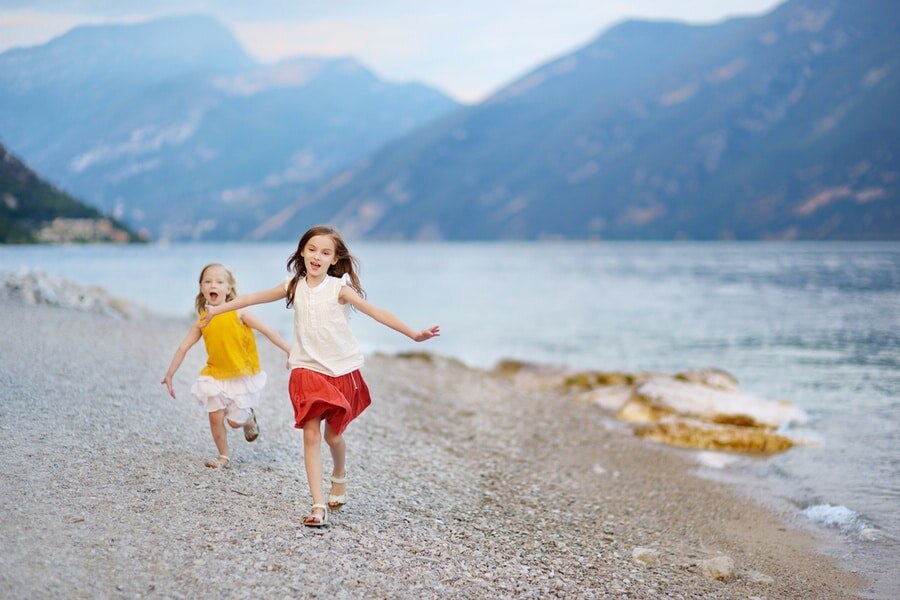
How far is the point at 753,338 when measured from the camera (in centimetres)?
3700

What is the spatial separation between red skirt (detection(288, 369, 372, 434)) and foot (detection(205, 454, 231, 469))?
5.99 ft

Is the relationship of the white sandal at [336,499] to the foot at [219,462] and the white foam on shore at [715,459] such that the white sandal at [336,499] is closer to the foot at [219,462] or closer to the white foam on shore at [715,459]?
the foot at [219,462]

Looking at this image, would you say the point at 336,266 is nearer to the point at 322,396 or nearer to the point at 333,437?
the point at 322,396

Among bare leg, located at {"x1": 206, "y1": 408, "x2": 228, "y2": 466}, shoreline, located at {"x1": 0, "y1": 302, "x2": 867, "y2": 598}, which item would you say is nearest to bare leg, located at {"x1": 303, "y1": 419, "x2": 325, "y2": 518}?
shoreline, located at {"x1": 0, "y1": 302, "x2": 867, "y2": 598}

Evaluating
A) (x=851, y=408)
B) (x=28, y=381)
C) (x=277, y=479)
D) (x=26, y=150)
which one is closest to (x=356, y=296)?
(x=277, y=479)

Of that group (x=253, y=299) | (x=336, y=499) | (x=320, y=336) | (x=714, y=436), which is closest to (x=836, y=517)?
(x=714, y=436)

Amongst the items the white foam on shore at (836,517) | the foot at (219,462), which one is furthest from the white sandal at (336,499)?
the white foam on shore at (836,517)

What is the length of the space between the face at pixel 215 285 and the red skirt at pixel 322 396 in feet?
4.76

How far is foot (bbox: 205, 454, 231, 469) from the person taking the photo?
8.15 m

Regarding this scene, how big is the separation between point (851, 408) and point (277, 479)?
16.9m

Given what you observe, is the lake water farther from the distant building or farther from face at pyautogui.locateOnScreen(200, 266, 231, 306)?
face at pyautogui.locateOnScreen(200, 266, 231, 306)

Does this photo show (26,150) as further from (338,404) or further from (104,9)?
(338,404)

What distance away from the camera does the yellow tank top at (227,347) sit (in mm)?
7898

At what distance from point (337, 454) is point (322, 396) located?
80cm
